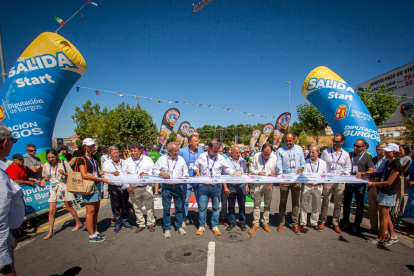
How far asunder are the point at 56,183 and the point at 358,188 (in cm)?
680

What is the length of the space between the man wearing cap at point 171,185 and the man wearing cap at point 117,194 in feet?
3.23

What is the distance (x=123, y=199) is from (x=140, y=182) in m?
0.89

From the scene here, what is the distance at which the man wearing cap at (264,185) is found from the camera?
475cm

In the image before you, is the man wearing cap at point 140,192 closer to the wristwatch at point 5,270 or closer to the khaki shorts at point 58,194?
the khaki shorts at point 58,194

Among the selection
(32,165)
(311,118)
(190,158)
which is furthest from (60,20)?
(311,118)

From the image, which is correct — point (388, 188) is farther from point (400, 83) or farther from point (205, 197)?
point (400, 83)

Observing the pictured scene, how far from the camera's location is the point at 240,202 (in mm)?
4879

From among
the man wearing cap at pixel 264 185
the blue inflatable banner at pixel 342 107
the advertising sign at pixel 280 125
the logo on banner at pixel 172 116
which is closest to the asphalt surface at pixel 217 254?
the man wearing cap at pixel 264 185

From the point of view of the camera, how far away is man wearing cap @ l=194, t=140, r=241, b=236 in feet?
15.1

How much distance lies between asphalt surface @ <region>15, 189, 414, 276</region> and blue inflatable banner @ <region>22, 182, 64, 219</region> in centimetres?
94

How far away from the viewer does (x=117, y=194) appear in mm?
4910

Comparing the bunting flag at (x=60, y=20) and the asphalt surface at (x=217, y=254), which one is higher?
the bunting flag at (x=60, y=20)

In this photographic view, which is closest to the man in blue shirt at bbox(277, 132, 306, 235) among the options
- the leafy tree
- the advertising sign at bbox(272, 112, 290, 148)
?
the advertising sign at bbox(272, 112, 290, 148)

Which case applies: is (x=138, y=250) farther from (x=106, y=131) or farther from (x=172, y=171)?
(x=106, y=131)
